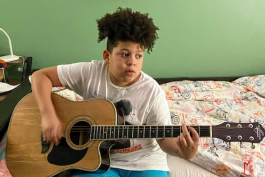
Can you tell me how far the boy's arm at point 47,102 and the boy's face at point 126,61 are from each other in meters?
0.30

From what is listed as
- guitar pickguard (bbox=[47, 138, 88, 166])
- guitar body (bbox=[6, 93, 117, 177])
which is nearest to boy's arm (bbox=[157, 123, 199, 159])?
guitar body (bbox=[6, 93, 117, 177])

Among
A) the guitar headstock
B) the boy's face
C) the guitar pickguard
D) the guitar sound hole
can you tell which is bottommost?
the guitar pickguard

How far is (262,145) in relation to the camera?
141cm

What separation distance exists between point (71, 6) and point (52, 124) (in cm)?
118

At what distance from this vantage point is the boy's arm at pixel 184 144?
2.90 ft

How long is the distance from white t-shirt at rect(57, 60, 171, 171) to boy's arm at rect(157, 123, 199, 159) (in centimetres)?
9

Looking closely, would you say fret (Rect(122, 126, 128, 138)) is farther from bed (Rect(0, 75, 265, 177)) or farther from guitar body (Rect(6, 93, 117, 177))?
bed (Rect(0, 75, 265, 177))

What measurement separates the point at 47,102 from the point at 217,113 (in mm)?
1204

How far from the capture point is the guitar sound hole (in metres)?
1.00

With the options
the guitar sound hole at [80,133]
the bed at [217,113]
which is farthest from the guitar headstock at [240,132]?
the guitar sound hole at [80,133]

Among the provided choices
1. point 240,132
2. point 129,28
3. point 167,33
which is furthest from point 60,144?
point 167,33

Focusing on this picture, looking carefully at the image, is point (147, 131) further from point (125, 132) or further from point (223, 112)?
Answer: point (223, 112)

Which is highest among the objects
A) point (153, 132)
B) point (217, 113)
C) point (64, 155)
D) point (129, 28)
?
point (129, 28)

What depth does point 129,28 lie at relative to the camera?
0.99 m
